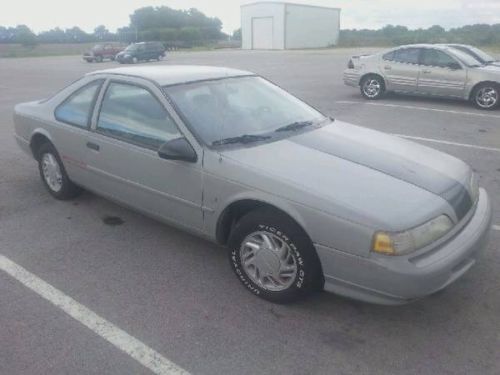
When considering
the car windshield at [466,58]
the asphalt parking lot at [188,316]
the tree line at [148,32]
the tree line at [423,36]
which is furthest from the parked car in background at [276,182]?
the tree line at [148,32]

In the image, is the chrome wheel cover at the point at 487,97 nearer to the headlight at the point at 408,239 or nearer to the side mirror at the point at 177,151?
the headlight at the point at 408,239

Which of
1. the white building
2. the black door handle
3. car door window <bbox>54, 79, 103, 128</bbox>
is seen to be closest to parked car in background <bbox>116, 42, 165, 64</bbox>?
the white building

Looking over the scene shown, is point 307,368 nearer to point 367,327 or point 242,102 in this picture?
point 367,327

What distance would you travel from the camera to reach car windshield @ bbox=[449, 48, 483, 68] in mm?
10773

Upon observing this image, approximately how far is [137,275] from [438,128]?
22.7 ft

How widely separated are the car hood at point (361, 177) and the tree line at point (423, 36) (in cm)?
4692

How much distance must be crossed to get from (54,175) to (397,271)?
3.74 metres

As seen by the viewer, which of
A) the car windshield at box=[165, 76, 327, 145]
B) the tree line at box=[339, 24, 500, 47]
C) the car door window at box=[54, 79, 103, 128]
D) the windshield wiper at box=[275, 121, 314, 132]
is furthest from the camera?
the tree line at box=[339, 24, 500, 47]

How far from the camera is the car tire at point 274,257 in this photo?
2969 millimetres

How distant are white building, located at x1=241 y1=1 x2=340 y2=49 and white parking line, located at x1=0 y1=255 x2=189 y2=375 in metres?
52.2

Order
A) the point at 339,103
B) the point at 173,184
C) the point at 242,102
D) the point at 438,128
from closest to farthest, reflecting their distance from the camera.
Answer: the point at 173,184 < the point at 242,102 < the point at 438,128 < the point at 339,103

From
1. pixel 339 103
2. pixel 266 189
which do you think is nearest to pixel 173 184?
pixel 266 189

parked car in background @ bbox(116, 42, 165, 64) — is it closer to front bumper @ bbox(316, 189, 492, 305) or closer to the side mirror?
the side mirror

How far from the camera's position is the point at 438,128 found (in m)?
8.75
